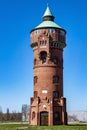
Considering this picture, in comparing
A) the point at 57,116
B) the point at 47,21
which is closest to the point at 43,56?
the point at 47,21

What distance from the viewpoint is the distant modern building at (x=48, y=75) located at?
5578 centimetres

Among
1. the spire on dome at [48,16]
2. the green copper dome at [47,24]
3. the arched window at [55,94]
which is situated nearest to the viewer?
the arched window at [55,94]

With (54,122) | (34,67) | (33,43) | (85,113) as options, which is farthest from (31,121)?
(85,113)

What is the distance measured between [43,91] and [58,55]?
23.1 feet

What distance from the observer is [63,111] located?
55.9 meters

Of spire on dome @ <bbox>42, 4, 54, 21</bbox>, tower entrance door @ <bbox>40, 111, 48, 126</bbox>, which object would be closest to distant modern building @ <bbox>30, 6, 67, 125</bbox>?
tower entrance door @ <bbox>40, 111, 48, 126</bbox>

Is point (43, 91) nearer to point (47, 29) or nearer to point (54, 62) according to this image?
point (54, 62)

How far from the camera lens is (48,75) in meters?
57.0

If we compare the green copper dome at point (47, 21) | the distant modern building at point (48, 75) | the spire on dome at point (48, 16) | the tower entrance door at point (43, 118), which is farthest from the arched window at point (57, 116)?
the spire on dome at point (48, 16)

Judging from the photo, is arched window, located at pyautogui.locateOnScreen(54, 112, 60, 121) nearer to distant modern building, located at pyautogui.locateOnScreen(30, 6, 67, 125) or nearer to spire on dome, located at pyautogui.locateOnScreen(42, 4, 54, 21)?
distant modern building, located at pyautogui.locateOnScreen(30, 6, 67, 125)

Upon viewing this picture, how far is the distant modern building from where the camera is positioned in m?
55.8

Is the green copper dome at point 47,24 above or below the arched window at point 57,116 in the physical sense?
above

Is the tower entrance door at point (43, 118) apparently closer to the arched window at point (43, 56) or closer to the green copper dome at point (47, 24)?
the arched window at point (43, 56)

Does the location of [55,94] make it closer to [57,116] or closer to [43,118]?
[57,116]
